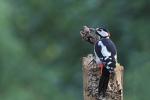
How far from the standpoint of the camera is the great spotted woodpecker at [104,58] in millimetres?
6328

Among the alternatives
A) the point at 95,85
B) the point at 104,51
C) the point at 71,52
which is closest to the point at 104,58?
the point at 104,51

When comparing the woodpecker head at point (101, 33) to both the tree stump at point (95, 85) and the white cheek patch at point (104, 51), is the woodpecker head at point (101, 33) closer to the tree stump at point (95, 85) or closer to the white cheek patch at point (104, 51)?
the white cheek patch at point (104, 51)

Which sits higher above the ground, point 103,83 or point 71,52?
point 71,52

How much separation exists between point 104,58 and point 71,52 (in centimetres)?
855

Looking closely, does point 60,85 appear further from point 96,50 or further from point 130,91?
point 96,50

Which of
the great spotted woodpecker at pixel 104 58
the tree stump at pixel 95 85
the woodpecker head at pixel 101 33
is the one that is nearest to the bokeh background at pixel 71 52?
the woodpecker head at pixel 101 33

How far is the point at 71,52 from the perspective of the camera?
15.2 meters

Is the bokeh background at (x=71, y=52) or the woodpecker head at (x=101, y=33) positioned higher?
the bokeh background at (x=71, y=52)

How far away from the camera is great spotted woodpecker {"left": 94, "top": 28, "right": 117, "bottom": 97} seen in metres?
6.33

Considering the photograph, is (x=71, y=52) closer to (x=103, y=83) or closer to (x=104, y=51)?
(x=104, y=51)

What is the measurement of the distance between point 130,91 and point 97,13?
2354mm

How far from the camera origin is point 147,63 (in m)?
11.9

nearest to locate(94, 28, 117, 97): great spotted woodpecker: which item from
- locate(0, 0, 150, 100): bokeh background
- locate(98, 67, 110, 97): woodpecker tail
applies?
locate(98, 67, 110, 97): woodpecker tail

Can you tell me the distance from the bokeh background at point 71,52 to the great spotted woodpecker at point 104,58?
4532mm
